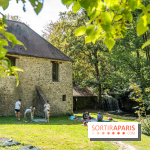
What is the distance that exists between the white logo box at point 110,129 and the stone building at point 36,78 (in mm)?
9626

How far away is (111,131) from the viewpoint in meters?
8.29

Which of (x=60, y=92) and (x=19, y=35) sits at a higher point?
(x=19, y=35)

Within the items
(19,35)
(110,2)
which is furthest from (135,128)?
(19,35)

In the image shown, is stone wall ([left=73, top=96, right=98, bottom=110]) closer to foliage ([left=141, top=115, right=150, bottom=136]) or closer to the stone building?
the stone building

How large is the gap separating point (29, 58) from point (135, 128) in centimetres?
1210

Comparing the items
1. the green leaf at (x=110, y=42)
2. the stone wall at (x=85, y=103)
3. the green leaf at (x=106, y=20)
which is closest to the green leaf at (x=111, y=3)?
the green leaf at (x=106, y=20)

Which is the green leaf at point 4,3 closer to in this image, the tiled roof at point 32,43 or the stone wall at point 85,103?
the tiled roof at point 32,43

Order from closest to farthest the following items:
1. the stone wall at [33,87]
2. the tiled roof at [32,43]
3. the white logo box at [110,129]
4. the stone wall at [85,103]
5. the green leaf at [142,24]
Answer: the green leaf at [142,24]
the white logo box at [110,129]
the stone wall at [33,87]
the tiled roof at [32,43]
the stone wall at [85,103]

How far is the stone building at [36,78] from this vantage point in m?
16.7

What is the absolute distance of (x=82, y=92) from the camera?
29594mm

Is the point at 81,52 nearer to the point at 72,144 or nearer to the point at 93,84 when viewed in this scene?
the point at 93,84

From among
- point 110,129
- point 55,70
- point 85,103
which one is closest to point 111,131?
point 110,129

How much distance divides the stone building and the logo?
9.51 m

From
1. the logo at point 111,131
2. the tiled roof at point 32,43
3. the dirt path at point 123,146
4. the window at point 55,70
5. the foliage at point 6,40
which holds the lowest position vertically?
the dirt path at point 123,146
